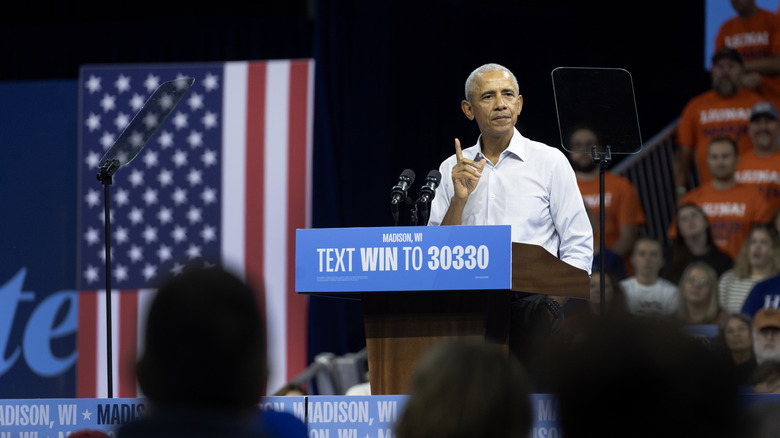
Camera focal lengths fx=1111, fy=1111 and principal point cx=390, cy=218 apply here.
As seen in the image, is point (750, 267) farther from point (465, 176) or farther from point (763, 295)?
point (465, 176)

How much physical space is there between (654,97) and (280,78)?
3.13 metres

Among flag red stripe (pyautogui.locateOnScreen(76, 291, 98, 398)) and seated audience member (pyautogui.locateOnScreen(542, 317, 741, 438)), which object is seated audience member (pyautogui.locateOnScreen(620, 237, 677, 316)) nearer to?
flag red stripe (pyautogui.locateOnScreen(76, 291, 98, 398))

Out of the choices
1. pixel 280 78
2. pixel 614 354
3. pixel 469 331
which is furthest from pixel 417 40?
pixel 614 354

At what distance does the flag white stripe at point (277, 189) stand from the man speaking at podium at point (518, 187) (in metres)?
3.86

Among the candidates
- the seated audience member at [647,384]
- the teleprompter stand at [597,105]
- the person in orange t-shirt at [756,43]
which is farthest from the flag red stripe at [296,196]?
the seated audience member at [647,384]

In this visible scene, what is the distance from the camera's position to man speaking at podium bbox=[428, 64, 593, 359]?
3.72 metres

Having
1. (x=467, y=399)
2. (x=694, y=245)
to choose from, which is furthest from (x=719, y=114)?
(x=467, y=399)

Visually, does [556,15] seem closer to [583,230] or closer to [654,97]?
[654,97]

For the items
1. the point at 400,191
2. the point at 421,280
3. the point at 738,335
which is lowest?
the point at 738,335

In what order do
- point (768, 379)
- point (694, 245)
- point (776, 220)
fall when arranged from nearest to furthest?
point (768, 379) < point (776, 220) < point (694, 245)

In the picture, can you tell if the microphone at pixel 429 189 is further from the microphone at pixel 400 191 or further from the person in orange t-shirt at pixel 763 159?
the person in orange t-shirt at pixel 763 159

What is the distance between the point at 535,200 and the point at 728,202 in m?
3.23

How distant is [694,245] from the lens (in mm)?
6375

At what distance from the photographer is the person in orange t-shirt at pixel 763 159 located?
652 cm
